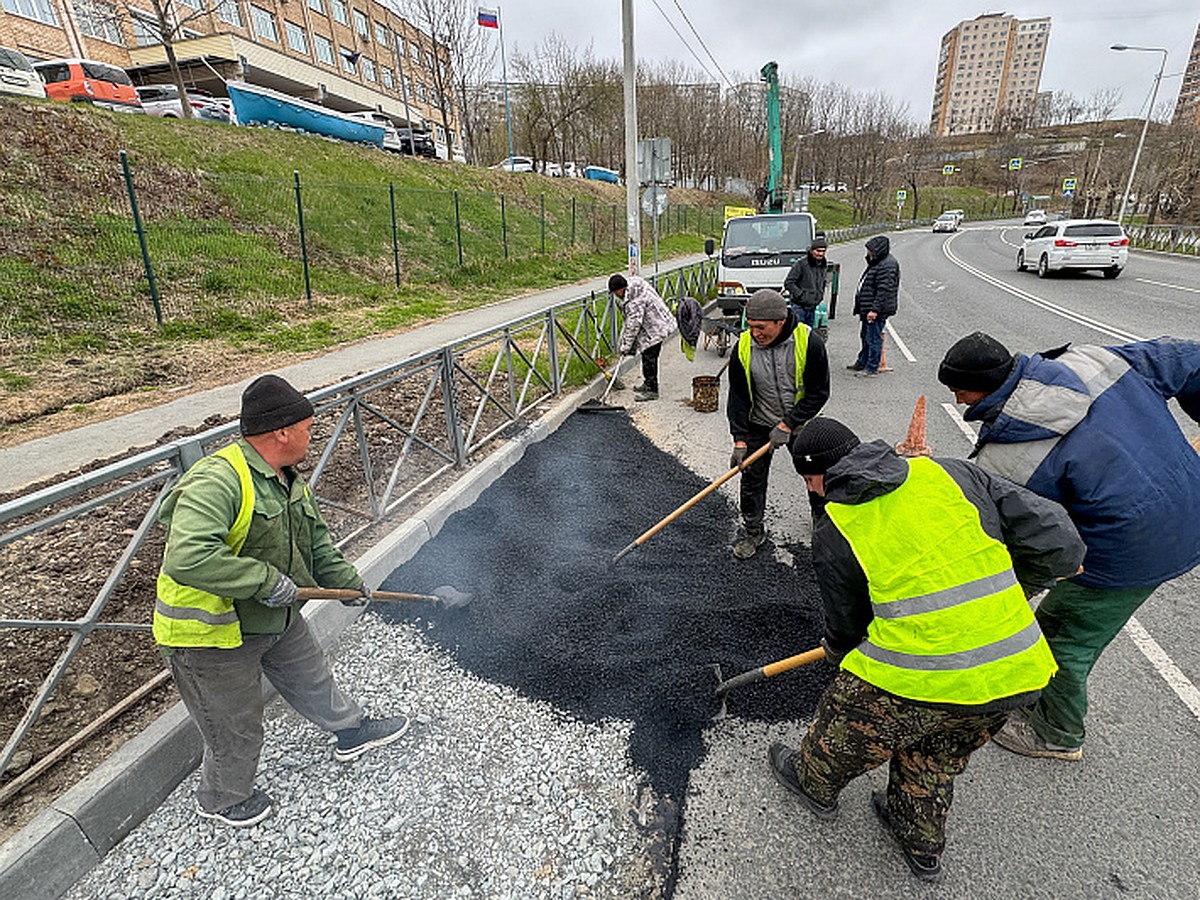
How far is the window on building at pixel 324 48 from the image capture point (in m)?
35.5

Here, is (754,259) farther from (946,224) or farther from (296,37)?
(946,224)

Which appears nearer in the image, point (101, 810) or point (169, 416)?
point (101, 810)

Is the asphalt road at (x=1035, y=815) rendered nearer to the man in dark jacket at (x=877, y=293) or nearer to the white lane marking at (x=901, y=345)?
the man in dark jacket at (x=877, y=293)

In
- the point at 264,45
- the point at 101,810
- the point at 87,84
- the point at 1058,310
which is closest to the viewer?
the point at 101,810

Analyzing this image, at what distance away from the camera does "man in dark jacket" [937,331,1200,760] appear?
1.90m

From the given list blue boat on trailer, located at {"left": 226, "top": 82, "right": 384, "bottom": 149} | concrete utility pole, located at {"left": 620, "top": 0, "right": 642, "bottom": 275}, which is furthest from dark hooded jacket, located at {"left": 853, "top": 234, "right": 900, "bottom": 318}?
blue boat on trailer, located at {"left": 226, "top": 82, "right": 384, "bottom": 149}

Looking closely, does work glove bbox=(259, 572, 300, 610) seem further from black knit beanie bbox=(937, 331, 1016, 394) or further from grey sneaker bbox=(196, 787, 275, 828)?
black knit beanie bbox=(937, 331, 1016, 394)

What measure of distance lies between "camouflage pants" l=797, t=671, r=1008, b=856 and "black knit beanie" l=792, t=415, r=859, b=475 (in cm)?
68

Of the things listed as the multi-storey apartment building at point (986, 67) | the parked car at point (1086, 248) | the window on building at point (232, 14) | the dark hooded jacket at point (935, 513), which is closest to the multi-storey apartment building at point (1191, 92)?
the multi-storey apartment building at point (986, 67)

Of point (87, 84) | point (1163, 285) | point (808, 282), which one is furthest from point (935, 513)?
point (87, 84)

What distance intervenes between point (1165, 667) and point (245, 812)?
158 inches

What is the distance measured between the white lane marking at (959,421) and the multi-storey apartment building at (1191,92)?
234ft

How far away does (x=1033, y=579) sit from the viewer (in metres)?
1.95

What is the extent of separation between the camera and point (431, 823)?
7.13 ft
